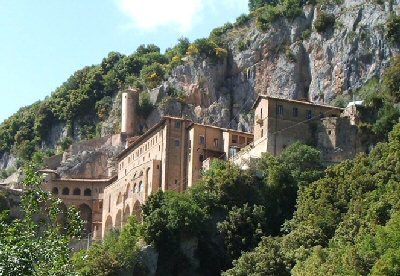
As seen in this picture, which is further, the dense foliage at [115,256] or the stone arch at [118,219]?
the stone arch at [118,219]

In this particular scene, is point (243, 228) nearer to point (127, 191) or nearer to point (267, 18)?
point (127, 191)

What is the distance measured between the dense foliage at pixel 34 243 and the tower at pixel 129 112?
229 ft

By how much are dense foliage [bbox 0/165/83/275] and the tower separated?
2746 inches

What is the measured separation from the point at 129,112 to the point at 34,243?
73267 mm

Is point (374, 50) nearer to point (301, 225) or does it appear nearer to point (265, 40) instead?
point (265, 40)

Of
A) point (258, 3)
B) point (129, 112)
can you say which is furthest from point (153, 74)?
point (258, 3)

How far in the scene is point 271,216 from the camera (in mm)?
67938

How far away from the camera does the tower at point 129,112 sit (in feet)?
336

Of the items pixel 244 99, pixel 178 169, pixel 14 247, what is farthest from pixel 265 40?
pixel 14 247

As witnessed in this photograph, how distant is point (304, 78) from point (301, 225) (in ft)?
115

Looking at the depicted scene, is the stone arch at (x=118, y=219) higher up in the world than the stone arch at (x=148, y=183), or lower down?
lower down

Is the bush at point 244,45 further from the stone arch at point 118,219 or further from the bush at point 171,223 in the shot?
the bush at point 171,223

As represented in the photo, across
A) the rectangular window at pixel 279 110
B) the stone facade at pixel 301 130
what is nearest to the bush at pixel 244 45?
the stone facade at pixel 301 130

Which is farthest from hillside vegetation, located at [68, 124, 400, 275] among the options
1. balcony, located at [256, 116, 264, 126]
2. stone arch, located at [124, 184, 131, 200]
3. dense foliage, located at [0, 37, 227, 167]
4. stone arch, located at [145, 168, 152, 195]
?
dense foliage, located at [0, 37, 227, 167]
